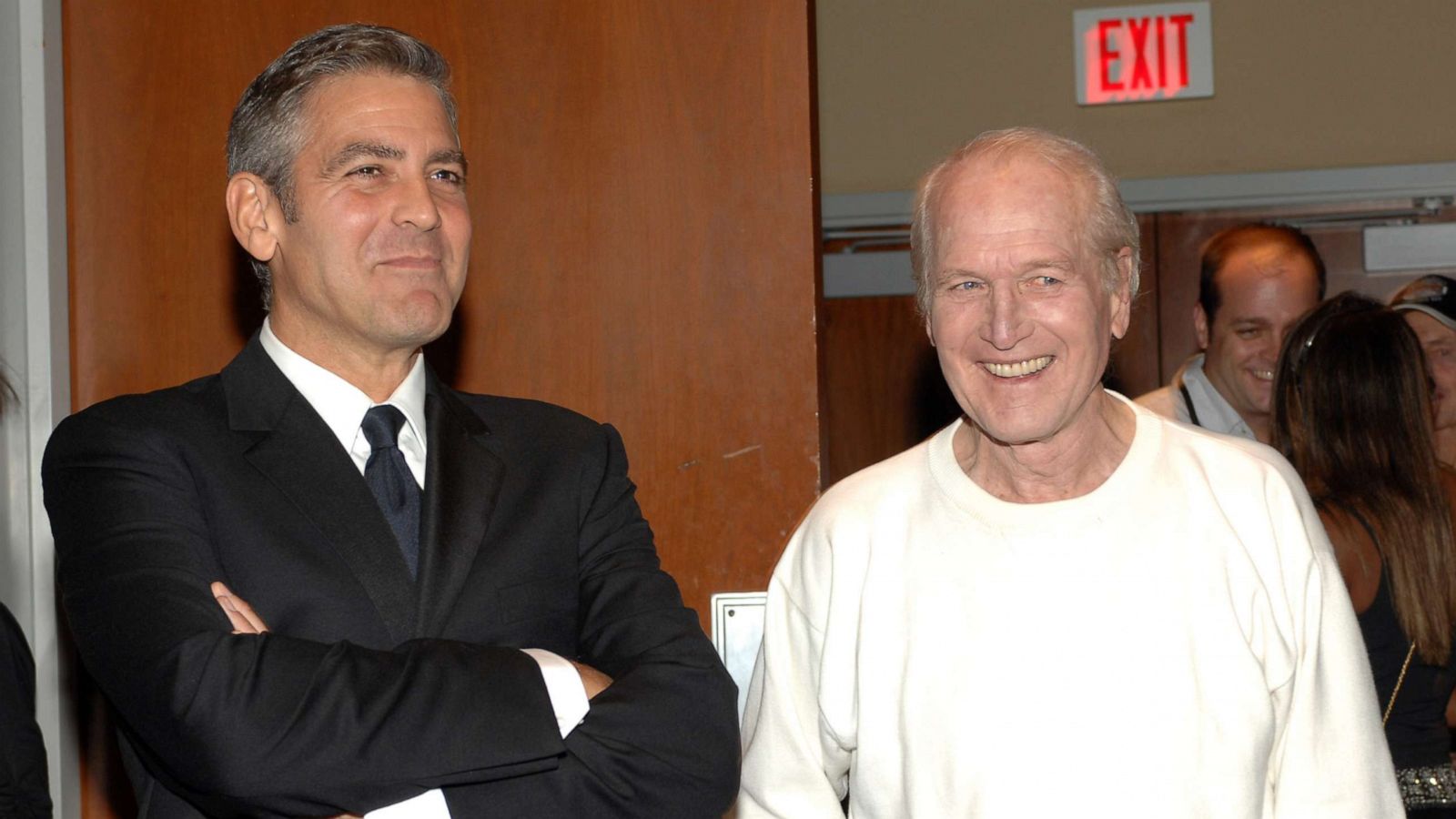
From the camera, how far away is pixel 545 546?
207 centimetres

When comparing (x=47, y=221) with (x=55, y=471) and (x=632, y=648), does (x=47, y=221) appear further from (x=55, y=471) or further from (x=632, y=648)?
(x=632, y=648)

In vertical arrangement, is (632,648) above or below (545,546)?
below

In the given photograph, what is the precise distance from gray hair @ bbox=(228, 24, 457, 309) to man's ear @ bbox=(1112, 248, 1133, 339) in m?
1.01

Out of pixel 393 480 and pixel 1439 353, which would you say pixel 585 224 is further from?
pixel 1439 353

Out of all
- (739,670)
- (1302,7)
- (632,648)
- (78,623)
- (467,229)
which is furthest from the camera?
(1302,7)

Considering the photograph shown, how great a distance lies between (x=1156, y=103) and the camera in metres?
6.09

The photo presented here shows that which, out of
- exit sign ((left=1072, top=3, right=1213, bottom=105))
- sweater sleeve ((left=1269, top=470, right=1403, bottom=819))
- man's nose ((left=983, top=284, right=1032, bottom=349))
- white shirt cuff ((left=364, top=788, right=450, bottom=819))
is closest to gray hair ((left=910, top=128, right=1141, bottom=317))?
man's nose ((left=983, top=284, right=1032, bottom=349))

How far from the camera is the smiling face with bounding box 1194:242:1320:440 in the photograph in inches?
158

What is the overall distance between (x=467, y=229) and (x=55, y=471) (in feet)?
2.10

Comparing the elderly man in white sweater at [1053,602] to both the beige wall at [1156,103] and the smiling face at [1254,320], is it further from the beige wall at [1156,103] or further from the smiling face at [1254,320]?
the beige wall at [1156,103]

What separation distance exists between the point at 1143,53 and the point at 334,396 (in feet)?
15.5

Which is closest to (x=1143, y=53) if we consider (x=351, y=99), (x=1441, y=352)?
(x=1441, y=352)

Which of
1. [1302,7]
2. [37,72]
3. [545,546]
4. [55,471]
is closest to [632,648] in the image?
[545,546]

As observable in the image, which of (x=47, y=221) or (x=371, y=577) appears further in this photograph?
(x=47, y=221)
